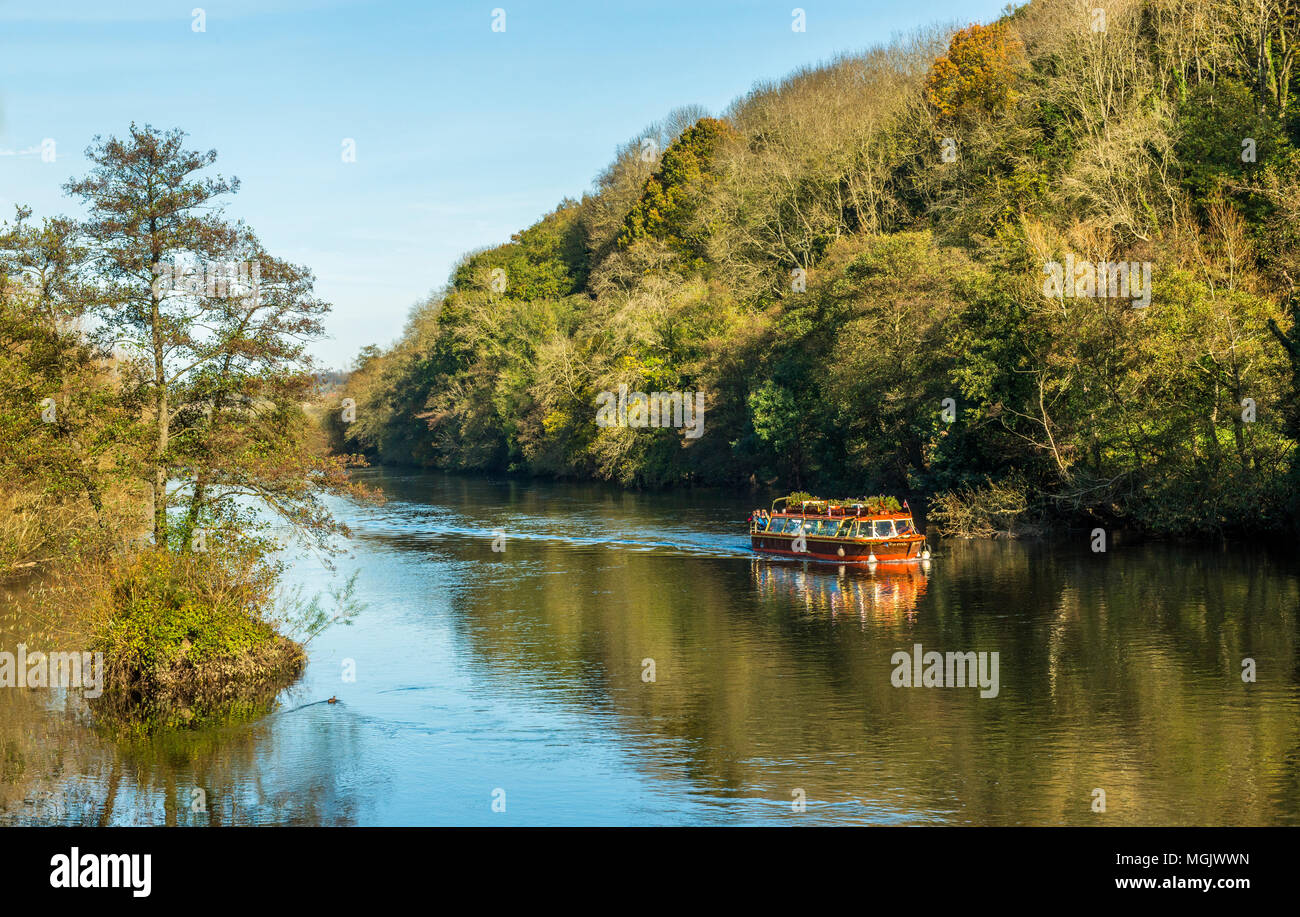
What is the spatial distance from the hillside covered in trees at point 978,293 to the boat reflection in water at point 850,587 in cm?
909

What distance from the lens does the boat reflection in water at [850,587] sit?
39100mm

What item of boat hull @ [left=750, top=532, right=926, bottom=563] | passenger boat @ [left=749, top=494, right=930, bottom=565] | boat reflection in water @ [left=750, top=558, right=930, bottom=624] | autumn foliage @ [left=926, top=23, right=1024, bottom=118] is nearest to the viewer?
boat reflection in water @ [left=750, top=558, right=930, bottom=624]

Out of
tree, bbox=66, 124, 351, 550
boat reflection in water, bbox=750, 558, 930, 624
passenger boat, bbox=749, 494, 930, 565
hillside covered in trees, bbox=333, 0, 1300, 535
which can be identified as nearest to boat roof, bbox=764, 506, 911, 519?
passenger boat, bbox=749, 494, 930, 565

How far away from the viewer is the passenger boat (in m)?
47.8

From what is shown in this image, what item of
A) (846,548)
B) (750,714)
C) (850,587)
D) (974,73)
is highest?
(974,73)

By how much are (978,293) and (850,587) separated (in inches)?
658

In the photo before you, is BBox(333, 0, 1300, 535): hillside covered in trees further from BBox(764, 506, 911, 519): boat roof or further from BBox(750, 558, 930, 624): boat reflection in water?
BBox(750, 558, 930, 624): boat reflection in water

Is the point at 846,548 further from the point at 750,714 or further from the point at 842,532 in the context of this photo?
the point at 750,714

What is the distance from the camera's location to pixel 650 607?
40531mm

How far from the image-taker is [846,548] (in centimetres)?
4884

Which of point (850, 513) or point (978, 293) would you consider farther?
point (978, 293)

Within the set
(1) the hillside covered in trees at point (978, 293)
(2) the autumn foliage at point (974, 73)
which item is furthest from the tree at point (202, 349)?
(2) the autumn foliage at point (974, 73)

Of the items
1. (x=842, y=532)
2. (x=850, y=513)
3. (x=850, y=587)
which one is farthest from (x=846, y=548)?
→ (x=850, y=587)
